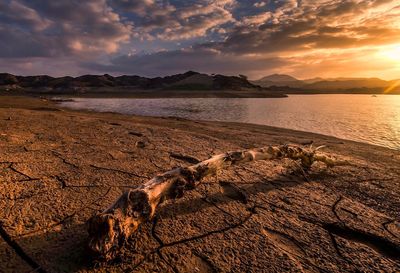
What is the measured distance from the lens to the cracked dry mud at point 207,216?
6.69ft

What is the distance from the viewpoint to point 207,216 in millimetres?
2768

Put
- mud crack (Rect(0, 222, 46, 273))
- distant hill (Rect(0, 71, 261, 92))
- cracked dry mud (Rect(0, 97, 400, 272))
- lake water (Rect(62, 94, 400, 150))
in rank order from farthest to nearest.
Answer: distant hill (Rect(0, 71, 261, 92)) → lake water (Rect(62, 94, 400, 150)) → cracked dry mud (Rect(0, 97, 400, 272)) → mud crack (Rect(0, 222, 46, 273))

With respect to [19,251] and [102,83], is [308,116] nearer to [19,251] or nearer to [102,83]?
[19,251]

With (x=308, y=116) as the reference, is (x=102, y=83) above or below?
above

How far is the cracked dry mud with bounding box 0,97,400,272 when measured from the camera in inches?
80.3

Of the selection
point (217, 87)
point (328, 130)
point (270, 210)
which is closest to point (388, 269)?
point (270, 210)

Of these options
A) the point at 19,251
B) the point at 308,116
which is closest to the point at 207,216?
the point at 19,251

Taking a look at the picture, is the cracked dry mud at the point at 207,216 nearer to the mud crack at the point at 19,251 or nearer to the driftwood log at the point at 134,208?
the mud crack at the point at 19,251

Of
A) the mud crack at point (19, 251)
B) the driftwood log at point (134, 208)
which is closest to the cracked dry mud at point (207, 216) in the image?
the mud crack at point (19, 251)

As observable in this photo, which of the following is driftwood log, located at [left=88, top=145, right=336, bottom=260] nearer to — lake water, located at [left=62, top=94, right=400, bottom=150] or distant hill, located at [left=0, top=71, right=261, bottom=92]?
lake water, located at [left=62, top=94, right=400, bottom=150]

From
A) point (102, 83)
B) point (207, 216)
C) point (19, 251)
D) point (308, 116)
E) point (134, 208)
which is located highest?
point (102, 83)

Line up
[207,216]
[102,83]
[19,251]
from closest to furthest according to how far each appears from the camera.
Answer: [19,251] → [207,216] → [102,83]

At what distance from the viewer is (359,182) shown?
4.26 meters

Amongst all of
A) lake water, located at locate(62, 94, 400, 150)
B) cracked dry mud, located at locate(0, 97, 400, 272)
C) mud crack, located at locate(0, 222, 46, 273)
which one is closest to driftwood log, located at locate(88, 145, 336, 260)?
cracked dry mud, located at locate(0, 97, 400, 272)
